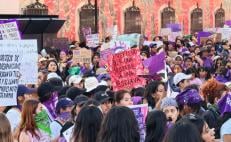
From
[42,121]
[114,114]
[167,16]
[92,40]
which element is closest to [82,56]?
[92,40]

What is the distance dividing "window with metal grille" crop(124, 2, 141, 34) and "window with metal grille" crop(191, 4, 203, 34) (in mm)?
4209

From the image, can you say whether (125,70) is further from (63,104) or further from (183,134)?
(183,134)

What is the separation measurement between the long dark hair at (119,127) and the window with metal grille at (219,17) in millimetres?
32606

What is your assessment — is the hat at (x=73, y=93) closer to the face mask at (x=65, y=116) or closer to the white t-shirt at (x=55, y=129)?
the face mask at (x=65, y=116)

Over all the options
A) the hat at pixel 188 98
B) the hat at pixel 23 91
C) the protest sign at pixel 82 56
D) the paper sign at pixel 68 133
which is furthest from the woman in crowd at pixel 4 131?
the protest sign at pixel 82 56

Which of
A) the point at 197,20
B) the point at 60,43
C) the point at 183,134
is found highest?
the point at 197,20

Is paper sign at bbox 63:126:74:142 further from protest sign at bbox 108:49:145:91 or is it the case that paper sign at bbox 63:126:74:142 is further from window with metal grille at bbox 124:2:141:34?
window with metal grille at bbox 124:2:141:34

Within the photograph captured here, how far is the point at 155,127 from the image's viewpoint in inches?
257

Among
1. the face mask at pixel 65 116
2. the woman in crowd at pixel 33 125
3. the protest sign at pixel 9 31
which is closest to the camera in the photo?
the woman in crowd at pixel 33 125

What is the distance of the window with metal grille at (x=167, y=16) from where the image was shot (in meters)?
34.8

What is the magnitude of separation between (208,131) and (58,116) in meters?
2.26

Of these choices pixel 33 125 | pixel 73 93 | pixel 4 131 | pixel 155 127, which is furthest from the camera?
pixel 73 93

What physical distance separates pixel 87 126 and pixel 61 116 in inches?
71.5

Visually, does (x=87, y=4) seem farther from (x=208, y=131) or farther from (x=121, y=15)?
(x=208, y=131)
